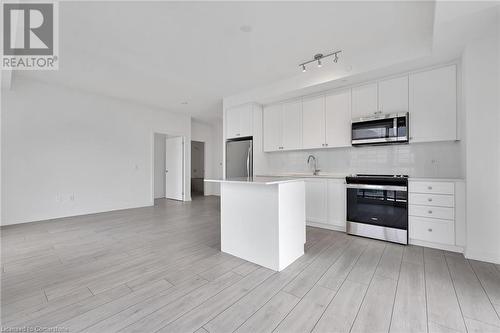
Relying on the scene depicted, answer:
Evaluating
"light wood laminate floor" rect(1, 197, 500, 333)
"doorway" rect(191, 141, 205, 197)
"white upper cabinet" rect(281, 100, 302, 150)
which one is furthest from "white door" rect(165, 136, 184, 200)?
"light wood laminate floor" rect(1, 197, 500, 333)

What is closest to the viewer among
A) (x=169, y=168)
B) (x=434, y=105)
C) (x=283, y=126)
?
(x=434, y=105)

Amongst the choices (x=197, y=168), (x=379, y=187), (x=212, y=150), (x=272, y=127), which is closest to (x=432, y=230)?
(x=379, y=187)

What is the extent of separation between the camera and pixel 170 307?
5.21ft

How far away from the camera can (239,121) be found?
15.9ft

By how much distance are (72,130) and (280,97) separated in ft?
14.1

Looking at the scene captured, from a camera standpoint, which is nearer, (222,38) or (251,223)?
(251,223)

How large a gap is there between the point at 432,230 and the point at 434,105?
1.64m

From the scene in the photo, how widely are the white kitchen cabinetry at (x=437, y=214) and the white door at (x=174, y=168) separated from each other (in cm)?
561

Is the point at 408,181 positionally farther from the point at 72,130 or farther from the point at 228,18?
the point at 72,130

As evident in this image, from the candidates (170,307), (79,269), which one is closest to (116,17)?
(79,269)

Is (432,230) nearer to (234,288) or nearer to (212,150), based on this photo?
(234,288)

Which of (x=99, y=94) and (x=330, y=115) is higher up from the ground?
(x=99, y=94)

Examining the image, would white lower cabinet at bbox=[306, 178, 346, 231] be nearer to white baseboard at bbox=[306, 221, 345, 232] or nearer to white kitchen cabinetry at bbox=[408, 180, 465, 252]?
white baseboard at bbox=[306, 221, 345, 232]

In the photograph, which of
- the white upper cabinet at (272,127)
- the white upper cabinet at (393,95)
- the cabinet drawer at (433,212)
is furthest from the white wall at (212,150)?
the cabinet drawer at (433,212)
